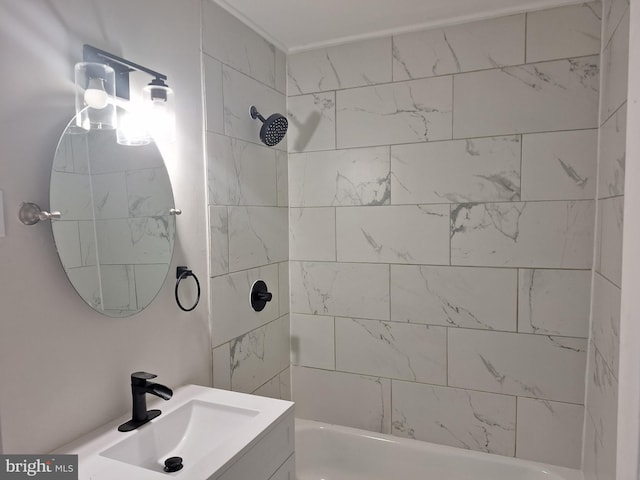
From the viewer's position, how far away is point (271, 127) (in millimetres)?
1990

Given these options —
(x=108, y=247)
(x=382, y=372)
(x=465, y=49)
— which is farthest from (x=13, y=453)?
(x=465, y=49)

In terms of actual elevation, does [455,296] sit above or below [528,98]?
below

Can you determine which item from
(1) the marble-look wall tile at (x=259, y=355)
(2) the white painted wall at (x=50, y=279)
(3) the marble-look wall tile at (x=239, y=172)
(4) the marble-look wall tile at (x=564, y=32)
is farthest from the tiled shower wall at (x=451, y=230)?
(2) the white painted wall at (x=50, y=279)

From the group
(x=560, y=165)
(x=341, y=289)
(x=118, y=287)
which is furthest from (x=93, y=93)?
(x=560, y=165)

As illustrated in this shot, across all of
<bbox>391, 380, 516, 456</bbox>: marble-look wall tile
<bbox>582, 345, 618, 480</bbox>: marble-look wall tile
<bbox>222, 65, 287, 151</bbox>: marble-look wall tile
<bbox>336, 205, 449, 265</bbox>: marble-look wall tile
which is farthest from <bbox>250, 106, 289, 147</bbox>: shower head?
<bbox>582, 345, 618, 480</bbox>: marble-look wall tile

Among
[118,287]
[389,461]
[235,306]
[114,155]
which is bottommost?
[389,461]

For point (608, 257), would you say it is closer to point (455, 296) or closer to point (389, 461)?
point (455, 296)

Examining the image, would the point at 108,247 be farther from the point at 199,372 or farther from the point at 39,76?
the point at 199,372

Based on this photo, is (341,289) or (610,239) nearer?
(610,239)

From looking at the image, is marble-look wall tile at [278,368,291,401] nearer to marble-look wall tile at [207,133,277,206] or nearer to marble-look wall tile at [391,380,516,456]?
marble-look wall tile at [391,380,516,456]

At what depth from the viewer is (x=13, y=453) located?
3.53 feet

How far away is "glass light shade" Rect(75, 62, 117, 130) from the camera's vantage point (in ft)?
3.96

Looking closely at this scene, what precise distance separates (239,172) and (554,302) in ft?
5.12

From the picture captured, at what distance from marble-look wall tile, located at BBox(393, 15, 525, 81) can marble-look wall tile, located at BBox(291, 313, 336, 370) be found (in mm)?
1363
